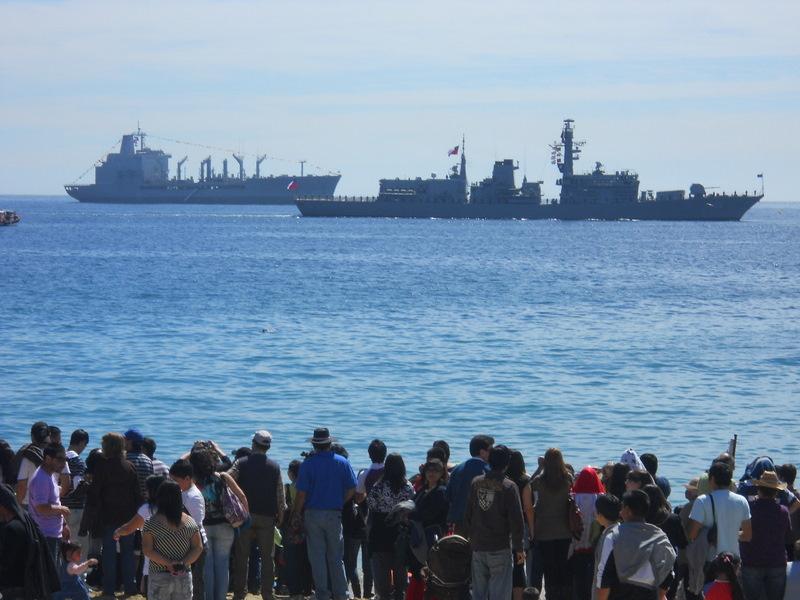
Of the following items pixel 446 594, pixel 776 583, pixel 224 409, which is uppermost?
pixel 446 594

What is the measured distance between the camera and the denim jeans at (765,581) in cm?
774

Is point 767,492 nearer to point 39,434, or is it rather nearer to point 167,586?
point 167,586


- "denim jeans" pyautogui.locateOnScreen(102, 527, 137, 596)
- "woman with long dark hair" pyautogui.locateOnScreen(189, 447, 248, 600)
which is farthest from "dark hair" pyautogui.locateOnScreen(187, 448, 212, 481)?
"denim jeans" pyautogui.locateOnScreen(102, 527, 137, 596)

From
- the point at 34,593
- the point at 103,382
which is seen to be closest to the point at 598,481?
the point at 34,593

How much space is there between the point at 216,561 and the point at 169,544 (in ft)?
4.26

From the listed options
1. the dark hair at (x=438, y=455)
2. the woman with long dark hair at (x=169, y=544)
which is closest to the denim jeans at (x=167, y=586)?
the woman with long dark hair at (x=169, y=544)

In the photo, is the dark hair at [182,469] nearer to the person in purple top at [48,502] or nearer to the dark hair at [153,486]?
the dark hair at [153,486]

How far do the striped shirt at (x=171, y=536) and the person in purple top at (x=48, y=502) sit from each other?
1.22m

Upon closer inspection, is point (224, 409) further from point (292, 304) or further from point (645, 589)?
point (292, 304)

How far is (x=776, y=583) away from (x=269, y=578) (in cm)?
361

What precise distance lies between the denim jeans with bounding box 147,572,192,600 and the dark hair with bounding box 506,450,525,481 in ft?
7.46

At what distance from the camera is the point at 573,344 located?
1414 inches

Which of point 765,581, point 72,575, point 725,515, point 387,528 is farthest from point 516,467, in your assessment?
point 72,575

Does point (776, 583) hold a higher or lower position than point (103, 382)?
higher
